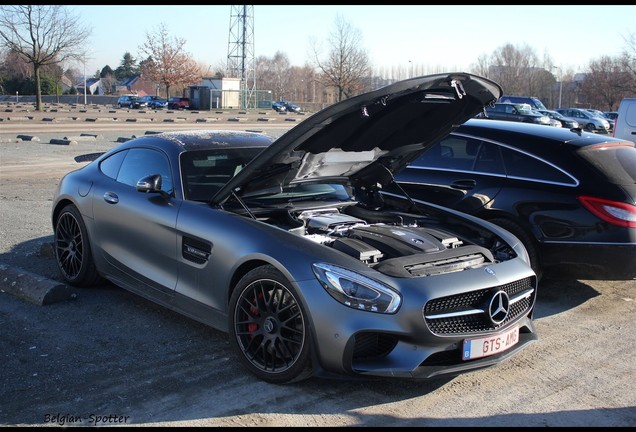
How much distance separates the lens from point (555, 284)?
23.2 feet

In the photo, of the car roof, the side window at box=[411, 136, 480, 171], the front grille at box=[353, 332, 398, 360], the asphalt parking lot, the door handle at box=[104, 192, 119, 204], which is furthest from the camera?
the side window at box=[411, 136, 480, 171]

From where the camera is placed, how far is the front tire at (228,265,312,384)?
4.16 meters

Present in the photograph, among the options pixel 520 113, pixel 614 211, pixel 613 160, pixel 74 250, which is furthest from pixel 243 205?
pixel 520 113

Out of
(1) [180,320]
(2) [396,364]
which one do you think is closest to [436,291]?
(2) [396,364]

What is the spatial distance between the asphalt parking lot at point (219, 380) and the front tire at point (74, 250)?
158mm

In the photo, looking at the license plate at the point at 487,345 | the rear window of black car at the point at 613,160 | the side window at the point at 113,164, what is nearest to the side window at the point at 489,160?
the rear window of black car at the point at 613,160

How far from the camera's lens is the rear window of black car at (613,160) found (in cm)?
628

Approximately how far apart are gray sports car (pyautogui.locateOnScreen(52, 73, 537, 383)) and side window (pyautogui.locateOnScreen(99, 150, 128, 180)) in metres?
0.02

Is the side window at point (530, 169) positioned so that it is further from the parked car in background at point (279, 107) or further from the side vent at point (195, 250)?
the parked car in background at point (279, 107)

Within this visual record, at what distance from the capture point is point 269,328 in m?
4.32

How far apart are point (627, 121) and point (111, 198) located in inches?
567

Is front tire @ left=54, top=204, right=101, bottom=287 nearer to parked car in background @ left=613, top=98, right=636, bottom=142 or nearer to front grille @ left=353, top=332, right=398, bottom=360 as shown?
front grille @ left=353, top=332, right=398, bottom=360

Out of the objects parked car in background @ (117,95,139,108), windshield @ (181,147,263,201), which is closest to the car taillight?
windshield @ (181,147,263,201)

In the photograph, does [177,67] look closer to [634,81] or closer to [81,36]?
[81,36]
